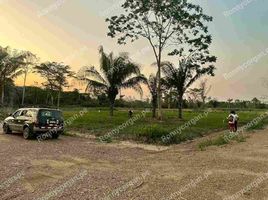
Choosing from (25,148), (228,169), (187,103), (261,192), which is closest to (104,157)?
(25,148)

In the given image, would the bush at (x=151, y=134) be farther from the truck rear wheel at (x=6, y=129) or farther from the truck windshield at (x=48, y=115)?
the truck rear wheel at (x=6, y=129)

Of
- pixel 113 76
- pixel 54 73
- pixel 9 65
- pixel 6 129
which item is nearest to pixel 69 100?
pixel 54 73

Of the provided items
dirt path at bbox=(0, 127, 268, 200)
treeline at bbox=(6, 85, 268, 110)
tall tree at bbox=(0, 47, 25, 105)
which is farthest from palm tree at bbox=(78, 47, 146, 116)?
treeline at bbox=(6, 85, 268, 110)

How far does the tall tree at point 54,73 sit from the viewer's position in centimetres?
6238

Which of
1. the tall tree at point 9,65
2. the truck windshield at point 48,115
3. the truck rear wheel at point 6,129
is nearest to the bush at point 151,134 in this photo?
the truck windshield at point 48,115

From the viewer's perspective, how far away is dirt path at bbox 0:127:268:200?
906 cm

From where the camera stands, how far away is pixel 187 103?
80688 millimetres

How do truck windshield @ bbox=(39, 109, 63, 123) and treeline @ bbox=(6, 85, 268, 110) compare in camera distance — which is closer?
truck windshield @ bbox=(39, 109, 63, 123)

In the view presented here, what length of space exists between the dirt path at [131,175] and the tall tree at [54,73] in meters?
47.6

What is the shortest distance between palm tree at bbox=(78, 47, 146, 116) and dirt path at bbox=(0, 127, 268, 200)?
68.6 ft

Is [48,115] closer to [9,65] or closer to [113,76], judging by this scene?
[113,76]

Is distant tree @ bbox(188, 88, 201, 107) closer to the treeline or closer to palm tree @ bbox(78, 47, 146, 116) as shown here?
the treeline

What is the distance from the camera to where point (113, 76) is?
36625mm

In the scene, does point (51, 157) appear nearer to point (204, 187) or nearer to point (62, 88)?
point (204, 187)
